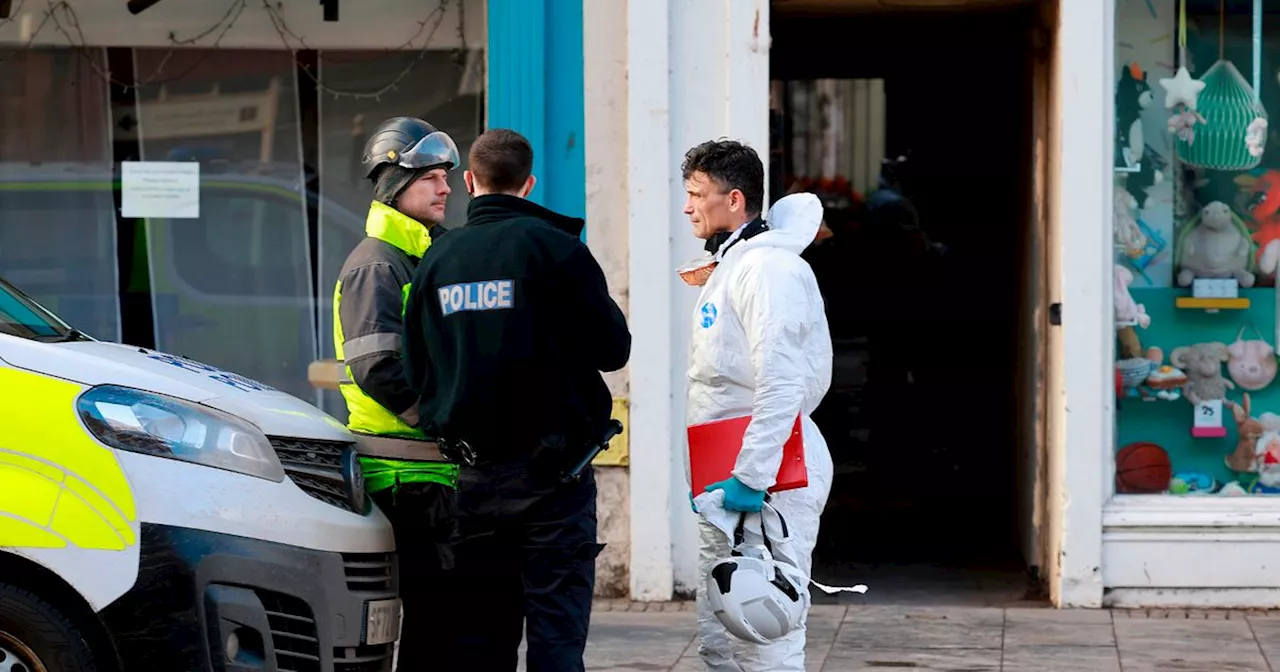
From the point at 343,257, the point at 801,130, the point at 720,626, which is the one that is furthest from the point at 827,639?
the point at 801,130

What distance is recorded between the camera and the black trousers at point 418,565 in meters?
5.30

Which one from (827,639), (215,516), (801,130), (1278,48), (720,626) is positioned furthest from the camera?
(801,130)

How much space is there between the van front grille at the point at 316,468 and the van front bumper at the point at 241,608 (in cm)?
18

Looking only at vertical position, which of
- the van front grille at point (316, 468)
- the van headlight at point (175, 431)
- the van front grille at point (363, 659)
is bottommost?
the van front grille at point (363, 659)

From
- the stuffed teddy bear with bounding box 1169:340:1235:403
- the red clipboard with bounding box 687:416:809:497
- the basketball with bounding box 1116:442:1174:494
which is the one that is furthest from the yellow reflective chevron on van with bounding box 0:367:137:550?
the stuffed teddy bear with bounding box 1169:340:1235:403

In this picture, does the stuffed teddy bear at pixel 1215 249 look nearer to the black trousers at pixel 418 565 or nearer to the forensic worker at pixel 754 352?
the forensic worker at pixel 754 352

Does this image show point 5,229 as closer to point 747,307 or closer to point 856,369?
point 747,307

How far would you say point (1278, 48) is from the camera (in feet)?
27.0

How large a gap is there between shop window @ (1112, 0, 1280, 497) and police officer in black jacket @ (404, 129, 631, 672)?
13.0ft

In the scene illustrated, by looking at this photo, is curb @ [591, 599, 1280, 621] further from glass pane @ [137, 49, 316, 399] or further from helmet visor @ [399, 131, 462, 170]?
helmet visor @ [399, 131, 462, 170]

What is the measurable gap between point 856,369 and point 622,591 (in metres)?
5.13

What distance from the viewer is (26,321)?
5.22 m

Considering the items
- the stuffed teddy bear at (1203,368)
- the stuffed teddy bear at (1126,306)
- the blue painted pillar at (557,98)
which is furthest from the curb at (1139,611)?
the blue painted pillar at (557,98)

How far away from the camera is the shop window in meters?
8.27
